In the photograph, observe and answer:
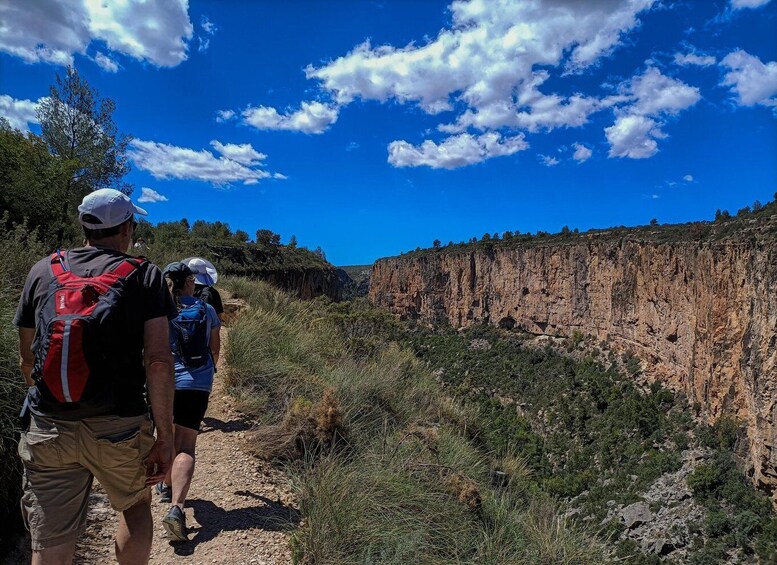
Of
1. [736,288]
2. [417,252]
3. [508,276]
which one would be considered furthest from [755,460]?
[417,252]

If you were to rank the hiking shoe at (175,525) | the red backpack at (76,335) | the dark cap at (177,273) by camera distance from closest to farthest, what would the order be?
the red backpack at (76,335) → the hiking shoe at (175,525) → the dark cap at (177,273)

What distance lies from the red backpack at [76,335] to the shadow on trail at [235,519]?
1.59 m

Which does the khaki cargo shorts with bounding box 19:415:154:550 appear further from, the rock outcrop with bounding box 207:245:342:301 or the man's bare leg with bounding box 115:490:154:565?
the rock outcrop with bounding box 207:245:342:301

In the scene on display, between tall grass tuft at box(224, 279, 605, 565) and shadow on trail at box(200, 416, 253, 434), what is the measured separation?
203 millimetres

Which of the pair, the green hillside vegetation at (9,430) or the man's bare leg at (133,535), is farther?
the green hillside vegetation at (9,430)

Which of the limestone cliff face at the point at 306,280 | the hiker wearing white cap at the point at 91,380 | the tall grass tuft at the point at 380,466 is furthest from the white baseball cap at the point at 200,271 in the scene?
the limestone cliff face at the point at 306,280

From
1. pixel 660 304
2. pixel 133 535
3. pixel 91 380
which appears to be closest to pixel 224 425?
pixel 133 535

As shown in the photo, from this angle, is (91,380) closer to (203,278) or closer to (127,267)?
(127,267)

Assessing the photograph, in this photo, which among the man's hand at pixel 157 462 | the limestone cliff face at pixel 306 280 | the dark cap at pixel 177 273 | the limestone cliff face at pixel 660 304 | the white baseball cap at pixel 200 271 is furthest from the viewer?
the limestone cliff face at pixel 306 280

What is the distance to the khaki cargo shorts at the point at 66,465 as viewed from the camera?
182 centimetres

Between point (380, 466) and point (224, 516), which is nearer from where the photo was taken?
point (224, 516)

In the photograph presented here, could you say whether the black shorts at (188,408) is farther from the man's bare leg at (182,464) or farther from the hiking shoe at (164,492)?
the hiking shoe at (164,492)

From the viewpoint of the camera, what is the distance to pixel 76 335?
1.73m

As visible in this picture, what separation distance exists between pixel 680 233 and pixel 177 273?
42218 millimetres
